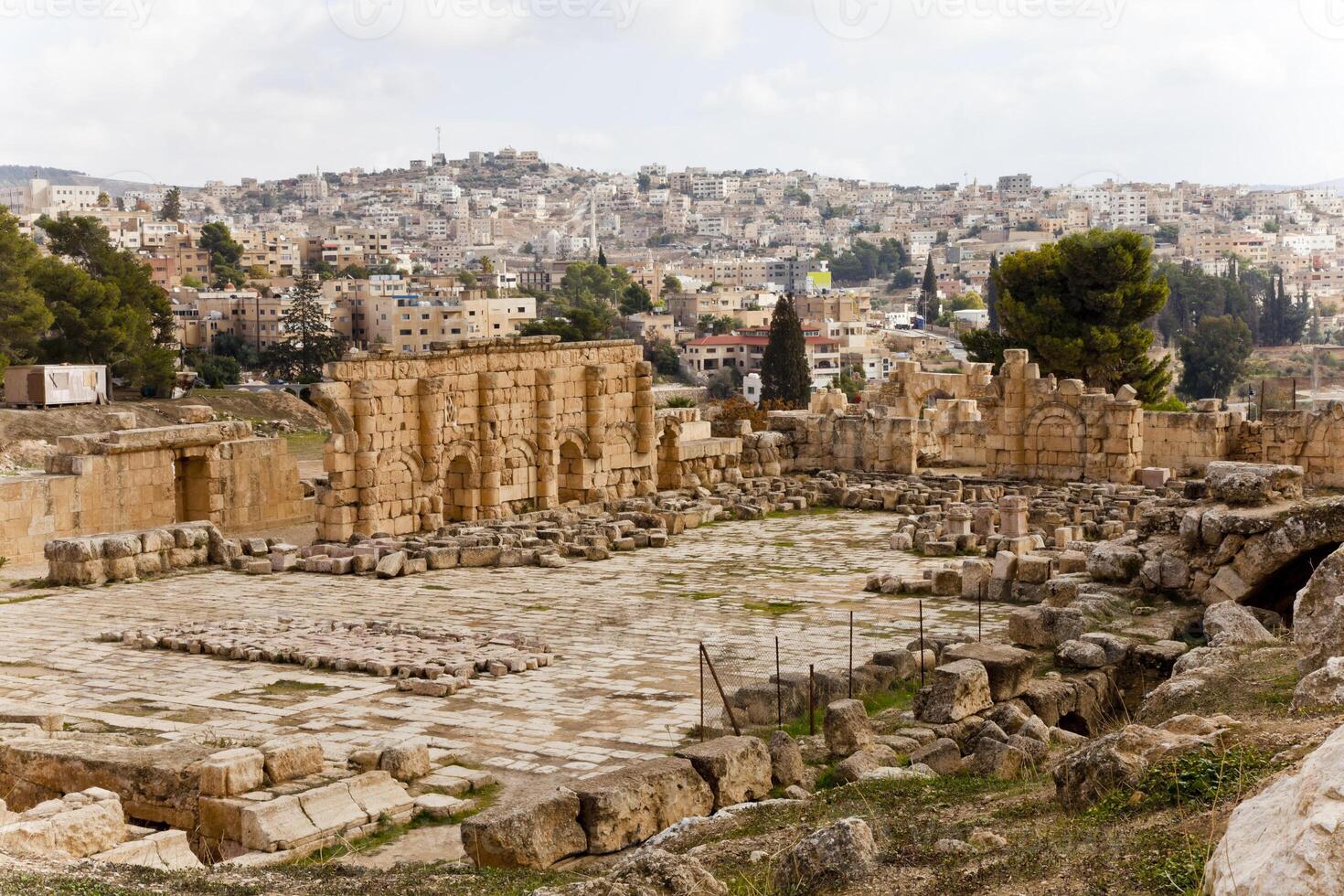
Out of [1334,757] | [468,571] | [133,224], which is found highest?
[133,224]

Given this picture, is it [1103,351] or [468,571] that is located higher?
[1103,351]

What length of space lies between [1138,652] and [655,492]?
645 inches

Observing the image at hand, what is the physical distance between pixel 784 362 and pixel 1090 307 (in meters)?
20.1

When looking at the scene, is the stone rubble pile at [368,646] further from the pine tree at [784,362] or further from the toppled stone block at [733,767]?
the pine tree at [784,362]

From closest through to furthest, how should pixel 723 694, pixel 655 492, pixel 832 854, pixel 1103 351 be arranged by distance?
1. pixel 832 854
2. pixel 723 694
3. pixel 655 492
4. pixel 1103 351

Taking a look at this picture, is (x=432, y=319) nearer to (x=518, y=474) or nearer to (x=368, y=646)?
(x=518, y=474)

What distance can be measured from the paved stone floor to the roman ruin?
0.23ft

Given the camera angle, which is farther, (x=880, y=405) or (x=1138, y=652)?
(x=880, y=405)

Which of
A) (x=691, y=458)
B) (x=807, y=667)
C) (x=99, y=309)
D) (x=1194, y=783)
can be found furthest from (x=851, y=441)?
(x=99, y=309)

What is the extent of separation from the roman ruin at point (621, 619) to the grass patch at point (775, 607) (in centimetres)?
10

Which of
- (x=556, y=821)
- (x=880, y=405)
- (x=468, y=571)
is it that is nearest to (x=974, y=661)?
(x=556, y=821)

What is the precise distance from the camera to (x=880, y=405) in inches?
1366

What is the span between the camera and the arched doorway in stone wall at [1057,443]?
30.9 metres

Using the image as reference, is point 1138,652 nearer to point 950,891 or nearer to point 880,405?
point 950,891
